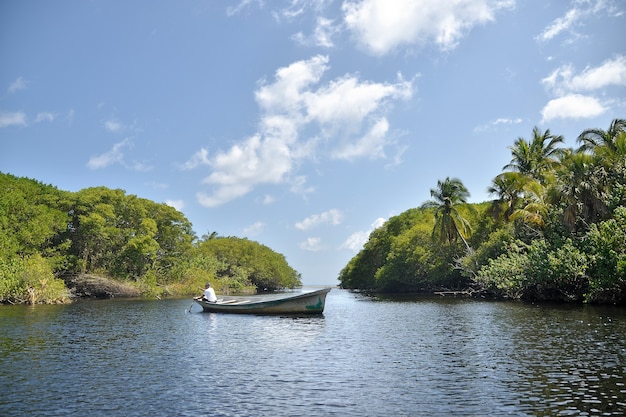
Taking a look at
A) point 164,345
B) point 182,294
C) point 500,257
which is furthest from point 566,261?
point 182,294

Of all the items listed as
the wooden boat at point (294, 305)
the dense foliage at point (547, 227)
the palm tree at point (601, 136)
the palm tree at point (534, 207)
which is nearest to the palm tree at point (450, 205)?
the dense foliage at point (547, 227)

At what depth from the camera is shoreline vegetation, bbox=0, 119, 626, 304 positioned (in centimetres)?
3472

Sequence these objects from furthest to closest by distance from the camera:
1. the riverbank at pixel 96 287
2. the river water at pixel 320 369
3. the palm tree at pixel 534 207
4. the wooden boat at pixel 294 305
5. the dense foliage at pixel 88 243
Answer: the riverbank at pixel 96 287 → the palm tree at pixel 534 207 → the dense foliage at pixel 88 243 → the wooden boat at pixel 294 305 → the river water at pixel 320 369

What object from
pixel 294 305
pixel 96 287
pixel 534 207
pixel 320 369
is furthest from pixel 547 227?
pixel 96 287

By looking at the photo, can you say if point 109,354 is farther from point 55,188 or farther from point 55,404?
point 55,188

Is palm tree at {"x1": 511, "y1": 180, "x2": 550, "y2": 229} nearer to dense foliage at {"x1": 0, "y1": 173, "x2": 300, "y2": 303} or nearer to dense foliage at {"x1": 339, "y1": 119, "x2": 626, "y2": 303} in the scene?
dense foliage at {"x1": 339, "y1": 119, "x2": 626, "y2": 303}

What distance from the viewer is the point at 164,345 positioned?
19.4 meters

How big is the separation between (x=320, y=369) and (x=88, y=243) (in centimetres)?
4898

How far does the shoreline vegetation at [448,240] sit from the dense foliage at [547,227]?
10 centimetres

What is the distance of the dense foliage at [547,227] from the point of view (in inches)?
1270

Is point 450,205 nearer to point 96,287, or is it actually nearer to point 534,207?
point 534,207

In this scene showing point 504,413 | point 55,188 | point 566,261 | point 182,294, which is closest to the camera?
point 504,413

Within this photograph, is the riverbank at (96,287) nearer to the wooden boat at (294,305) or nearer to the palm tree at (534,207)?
the wooden boat at (294,305)

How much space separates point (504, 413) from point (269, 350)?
989 centimetres
